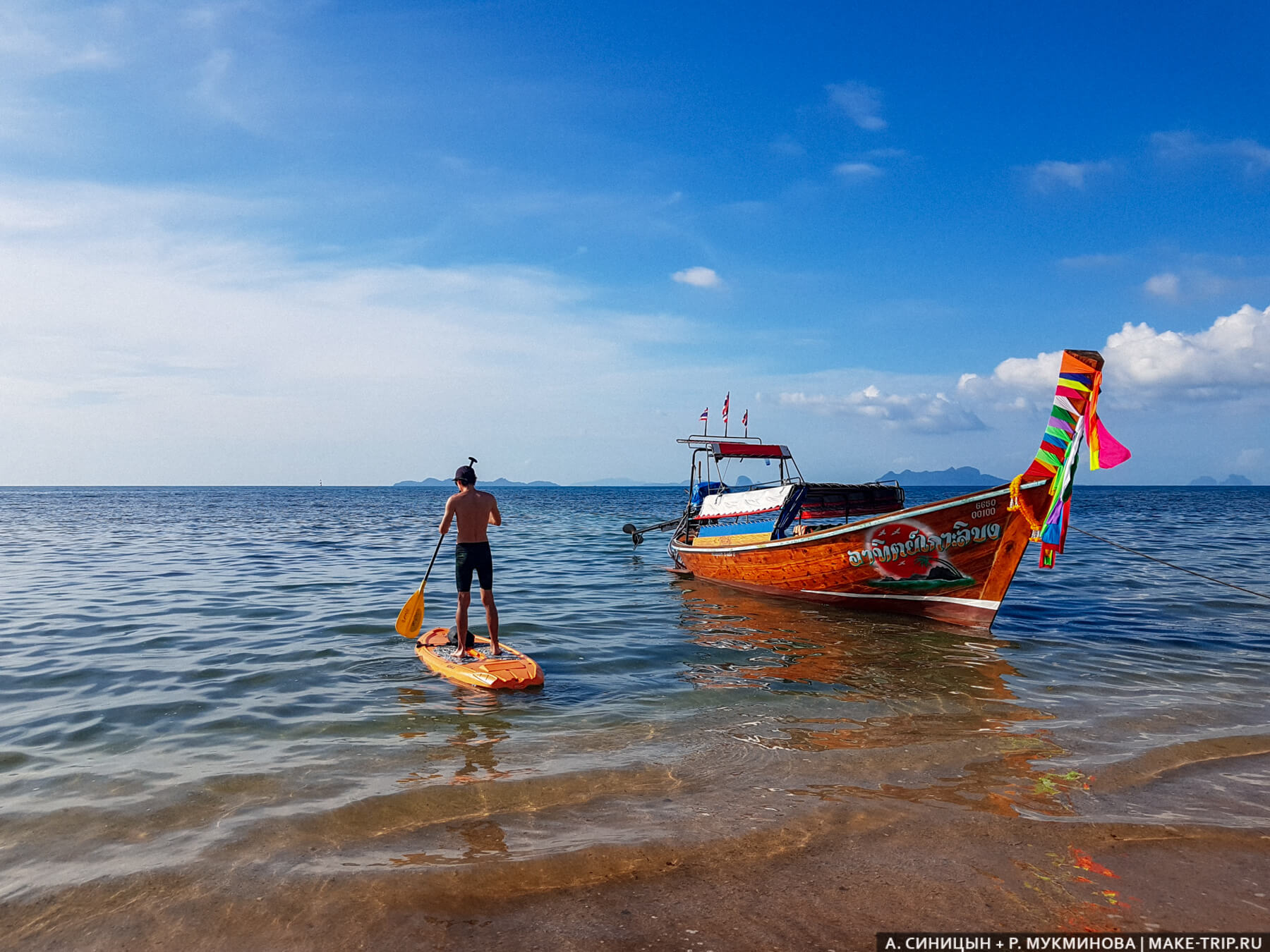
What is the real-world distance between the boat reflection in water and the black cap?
12.2 ft

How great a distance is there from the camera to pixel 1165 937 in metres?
3.46

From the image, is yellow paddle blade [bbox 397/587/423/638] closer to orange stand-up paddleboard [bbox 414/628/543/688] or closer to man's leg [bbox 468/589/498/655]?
orange stand-up paddleboard [bbox 414/628/543/688]

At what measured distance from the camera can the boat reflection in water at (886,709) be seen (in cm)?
555

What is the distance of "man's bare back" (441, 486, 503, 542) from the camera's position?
8.77 meters

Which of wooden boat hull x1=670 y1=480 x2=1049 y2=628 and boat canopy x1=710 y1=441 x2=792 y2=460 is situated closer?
wooden boat hull x1=670 y1=480 x2=1049 y2=628

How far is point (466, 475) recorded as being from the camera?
8930mm

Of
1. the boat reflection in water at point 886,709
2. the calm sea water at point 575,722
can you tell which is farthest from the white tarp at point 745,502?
the boat reflection in water at point 886,709

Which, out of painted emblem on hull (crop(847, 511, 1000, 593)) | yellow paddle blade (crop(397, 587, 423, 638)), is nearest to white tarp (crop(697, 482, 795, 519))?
painted emblem on hull (crop(847, 511, 1000, 593))

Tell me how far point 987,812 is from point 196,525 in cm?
4048

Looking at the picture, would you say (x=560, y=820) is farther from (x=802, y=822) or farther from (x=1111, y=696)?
(x=1111, y=696)

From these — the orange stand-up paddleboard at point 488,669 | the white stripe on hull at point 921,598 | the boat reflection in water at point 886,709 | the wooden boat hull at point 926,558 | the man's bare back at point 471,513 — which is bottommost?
the boat reflection in water at point 886,709

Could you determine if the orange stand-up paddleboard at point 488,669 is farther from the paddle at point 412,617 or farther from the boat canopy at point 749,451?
the boat canopy at point 749,451

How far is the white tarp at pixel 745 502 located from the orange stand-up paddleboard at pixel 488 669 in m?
7.47

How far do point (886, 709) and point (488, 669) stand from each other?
4.44 metres
